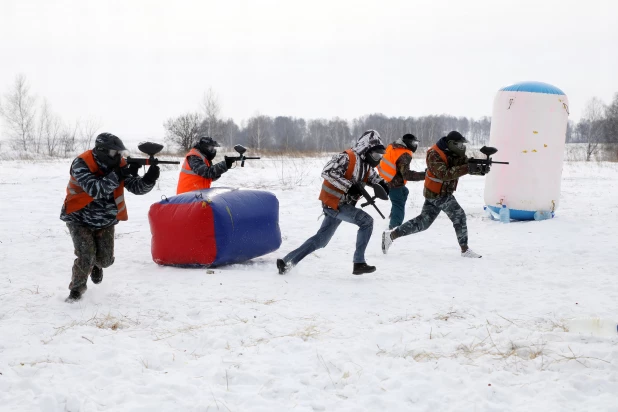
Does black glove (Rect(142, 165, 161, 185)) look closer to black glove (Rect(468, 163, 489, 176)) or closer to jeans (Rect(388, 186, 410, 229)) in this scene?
black glove (Rect(468, 163, 489, 176))

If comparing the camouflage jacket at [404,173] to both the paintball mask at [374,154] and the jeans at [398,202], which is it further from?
the paintball mask at [374,154]

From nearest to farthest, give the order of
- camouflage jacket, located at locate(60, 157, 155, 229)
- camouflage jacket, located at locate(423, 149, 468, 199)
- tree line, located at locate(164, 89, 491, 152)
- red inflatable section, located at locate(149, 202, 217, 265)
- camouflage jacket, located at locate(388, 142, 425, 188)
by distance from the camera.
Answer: camouflage jacket, located at locate(60, 157, 155, 229) < red inflatable section, located at locate(149, 202, 217, 265) < camouflage jacket, located at locate(423, 149, 468, 199) < camouflage jacket, located at locate(388, 142, 425, 188) < tree line, located at locate(164, 89, 491, 152)

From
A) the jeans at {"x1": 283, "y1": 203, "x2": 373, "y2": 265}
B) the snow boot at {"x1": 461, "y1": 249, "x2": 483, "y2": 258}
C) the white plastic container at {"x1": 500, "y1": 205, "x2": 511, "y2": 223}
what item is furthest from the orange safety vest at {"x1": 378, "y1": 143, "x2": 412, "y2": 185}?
the jeans at {"x1": 283, "y1": 203, "x2": 373, "y2": 265}

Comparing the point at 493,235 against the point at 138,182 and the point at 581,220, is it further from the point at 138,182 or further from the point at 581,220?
the point at 138,182

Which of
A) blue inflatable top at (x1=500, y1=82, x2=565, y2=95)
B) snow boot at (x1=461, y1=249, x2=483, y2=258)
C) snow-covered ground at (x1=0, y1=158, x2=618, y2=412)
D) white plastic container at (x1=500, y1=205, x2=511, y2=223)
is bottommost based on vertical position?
snow-covered ground at (x1=0, y1=158, x2=618, y2=412)

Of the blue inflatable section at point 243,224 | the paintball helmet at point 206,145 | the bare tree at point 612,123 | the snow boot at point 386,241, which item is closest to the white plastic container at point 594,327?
the snow boot at point 386,241

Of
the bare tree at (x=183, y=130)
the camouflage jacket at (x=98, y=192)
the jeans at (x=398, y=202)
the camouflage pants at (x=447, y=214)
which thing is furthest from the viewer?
the bare tree at (x=183, y=130)

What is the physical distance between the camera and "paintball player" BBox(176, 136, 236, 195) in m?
6.85

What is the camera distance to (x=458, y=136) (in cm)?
703

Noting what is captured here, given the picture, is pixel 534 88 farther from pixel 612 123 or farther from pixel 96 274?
pixel 612 123

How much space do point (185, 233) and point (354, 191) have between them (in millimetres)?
2079

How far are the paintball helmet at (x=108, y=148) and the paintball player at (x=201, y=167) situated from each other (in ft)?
6.03

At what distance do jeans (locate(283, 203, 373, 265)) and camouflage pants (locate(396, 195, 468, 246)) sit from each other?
149cm

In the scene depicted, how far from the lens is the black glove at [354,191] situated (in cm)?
591
